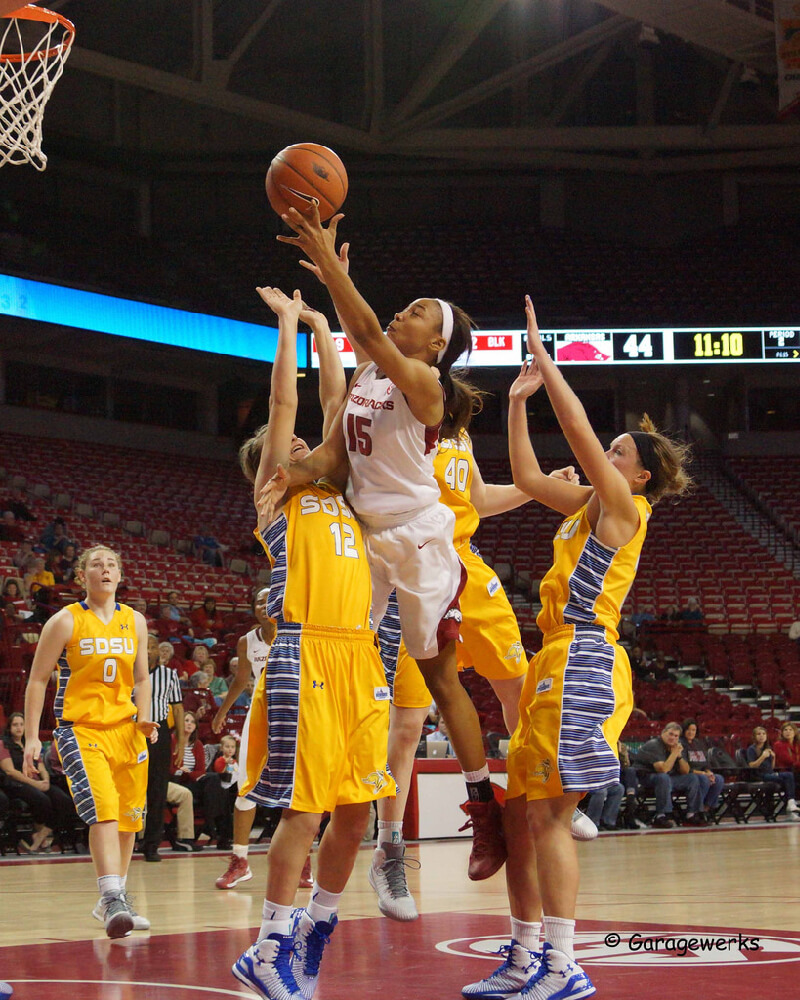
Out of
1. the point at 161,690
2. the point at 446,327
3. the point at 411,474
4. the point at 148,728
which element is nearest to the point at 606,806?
the point at 161,690

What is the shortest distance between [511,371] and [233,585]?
8.45m

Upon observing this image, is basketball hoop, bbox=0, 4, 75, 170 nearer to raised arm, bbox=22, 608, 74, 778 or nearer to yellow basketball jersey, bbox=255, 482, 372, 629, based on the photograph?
raised arm, bbox=22, 608, 74, 778

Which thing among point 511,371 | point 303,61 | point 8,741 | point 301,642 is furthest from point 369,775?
point 303,61

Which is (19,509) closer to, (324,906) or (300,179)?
(300,179)

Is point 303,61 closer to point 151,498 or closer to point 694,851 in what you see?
point 151,498

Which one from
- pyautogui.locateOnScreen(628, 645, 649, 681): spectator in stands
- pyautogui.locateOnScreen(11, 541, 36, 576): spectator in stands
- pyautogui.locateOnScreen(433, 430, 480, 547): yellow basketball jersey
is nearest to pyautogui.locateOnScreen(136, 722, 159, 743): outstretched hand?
pyautogui.locateOnScreen(433, 430, 480, 547): yellow basketball jersey

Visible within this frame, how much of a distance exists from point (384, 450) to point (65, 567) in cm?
1362

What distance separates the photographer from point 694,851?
34.6 feet

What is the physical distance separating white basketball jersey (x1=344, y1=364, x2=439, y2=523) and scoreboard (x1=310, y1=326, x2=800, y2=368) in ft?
66.7

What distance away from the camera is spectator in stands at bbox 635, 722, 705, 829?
1377cm

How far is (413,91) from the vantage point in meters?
24.9

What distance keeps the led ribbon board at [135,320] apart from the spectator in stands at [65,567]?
17.2ft

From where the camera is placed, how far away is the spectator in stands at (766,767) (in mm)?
14962

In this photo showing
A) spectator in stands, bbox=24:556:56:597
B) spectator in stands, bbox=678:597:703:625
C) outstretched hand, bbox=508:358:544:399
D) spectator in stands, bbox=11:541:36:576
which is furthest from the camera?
spectator in stands, bbox=678:597:703:625
